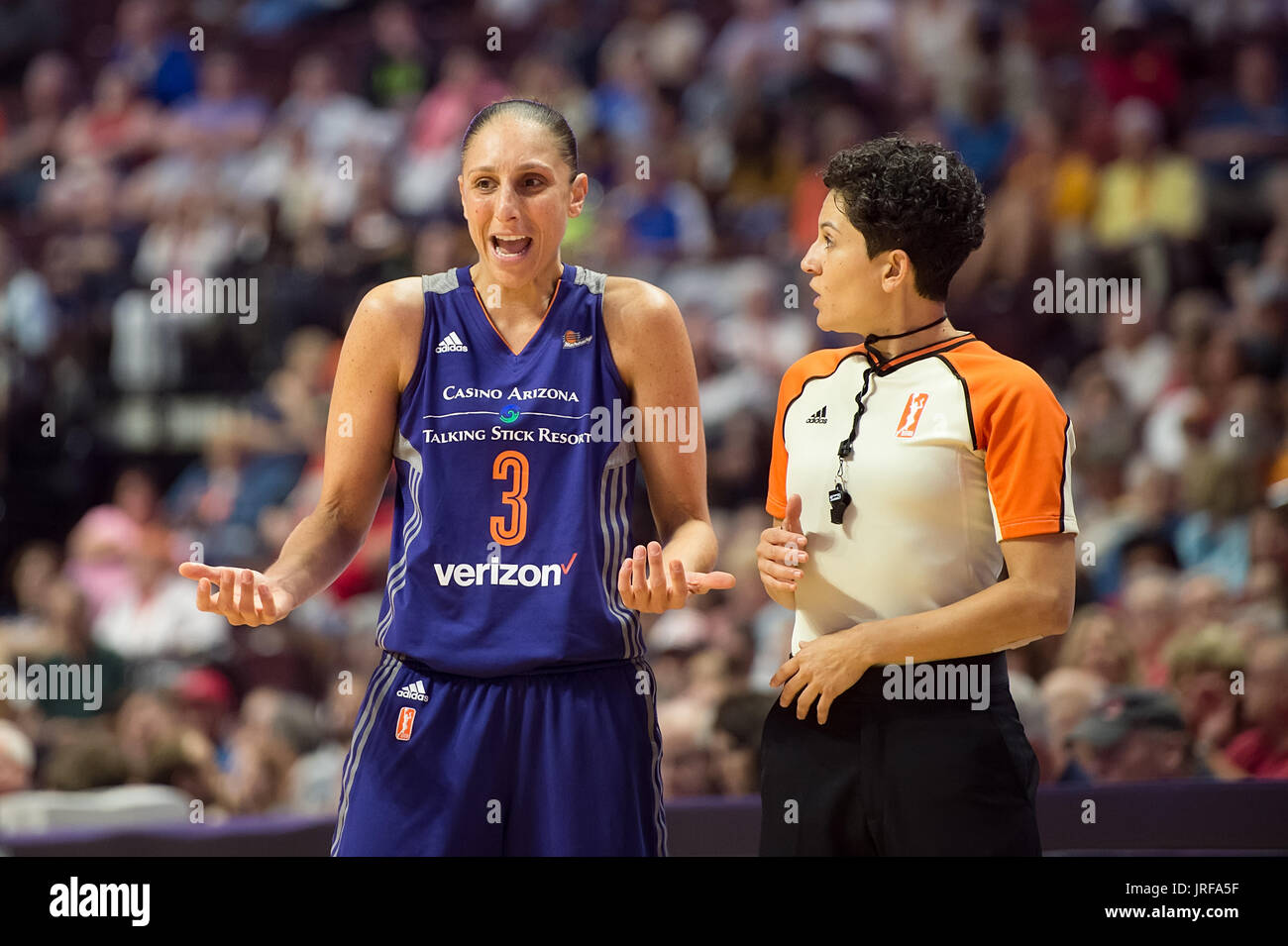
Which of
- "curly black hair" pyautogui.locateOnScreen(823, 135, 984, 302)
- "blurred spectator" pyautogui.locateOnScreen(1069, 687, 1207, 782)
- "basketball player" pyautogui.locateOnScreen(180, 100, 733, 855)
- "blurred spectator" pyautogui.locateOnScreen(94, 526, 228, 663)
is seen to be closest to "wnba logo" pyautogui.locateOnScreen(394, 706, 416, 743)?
"basketball player" pyautogui.locateOnScreen(180, 100, 733, 855)

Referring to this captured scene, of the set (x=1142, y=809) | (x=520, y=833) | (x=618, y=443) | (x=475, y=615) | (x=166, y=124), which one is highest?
(x=166, y=124)

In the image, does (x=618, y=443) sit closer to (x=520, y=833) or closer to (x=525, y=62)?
(x=520, y=833)

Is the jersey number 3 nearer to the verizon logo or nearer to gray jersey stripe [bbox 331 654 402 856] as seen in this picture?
the verizon logo

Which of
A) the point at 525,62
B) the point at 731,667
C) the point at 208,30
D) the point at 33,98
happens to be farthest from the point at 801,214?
the point at 33,98

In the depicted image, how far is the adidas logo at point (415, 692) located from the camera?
8.91 ft

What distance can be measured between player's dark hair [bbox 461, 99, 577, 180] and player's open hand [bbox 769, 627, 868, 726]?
99cm

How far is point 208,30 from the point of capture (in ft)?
30.0

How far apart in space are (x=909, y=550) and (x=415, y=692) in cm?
89

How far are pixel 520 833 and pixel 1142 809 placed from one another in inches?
77.5

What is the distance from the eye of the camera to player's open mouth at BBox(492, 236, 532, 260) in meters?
2.82

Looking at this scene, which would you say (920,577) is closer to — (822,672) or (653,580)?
(822,672)

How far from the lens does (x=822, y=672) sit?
8.48 feet

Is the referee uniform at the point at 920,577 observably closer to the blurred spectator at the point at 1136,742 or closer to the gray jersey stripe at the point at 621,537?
the gray jersey stripe at the point at 621,537

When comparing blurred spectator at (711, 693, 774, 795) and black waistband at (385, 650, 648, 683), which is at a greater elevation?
black waistband at (385, 650, 648, 683)
